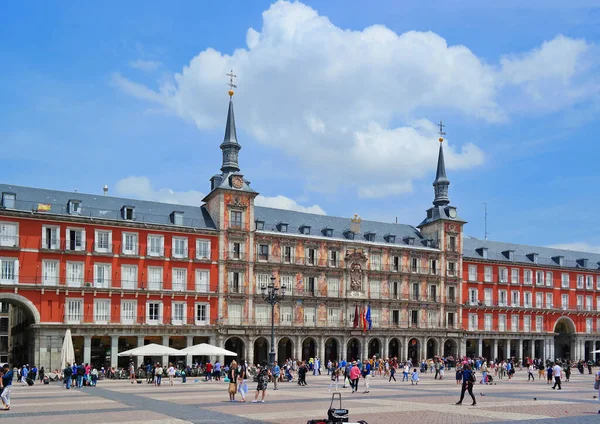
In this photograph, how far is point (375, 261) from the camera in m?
77.1

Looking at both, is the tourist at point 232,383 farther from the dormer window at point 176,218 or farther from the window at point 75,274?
the dormer window at point 176,218

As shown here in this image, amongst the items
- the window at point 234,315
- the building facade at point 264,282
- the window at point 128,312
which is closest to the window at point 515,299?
the building facade at point 264,282

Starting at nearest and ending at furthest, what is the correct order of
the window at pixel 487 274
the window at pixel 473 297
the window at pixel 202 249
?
the window at pixel 202 249 < the window at pixel 473 297 < the window at pixel 487 274

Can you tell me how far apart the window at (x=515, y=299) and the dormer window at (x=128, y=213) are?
48.0m

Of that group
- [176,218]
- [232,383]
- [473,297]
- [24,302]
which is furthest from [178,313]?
[473,297]

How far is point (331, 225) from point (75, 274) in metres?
29.8

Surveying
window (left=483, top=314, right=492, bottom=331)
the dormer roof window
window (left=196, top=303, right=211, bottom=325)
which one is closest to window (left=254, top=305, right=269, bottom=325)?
window (left=196, top=303, right=211, bottom=325)

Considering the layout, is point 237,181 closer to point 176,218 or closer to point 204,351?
point 176,218

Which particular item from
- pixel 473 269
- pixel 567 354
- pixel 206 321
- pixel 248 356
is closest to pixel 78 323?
pixel 206 321

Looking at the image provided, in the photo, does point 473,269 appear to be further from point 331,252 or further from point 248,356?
point 248,356

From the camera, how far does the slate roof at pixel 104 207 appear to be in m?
60.8

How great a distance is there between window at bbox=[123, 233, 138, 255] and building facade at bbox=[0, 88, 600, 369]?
13 cm

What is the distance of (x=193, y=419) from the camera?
22.7 m

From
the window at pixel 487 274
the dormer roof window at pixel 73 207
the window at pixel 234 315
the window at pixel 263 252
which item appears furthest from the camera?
the window at pixel 487 274
